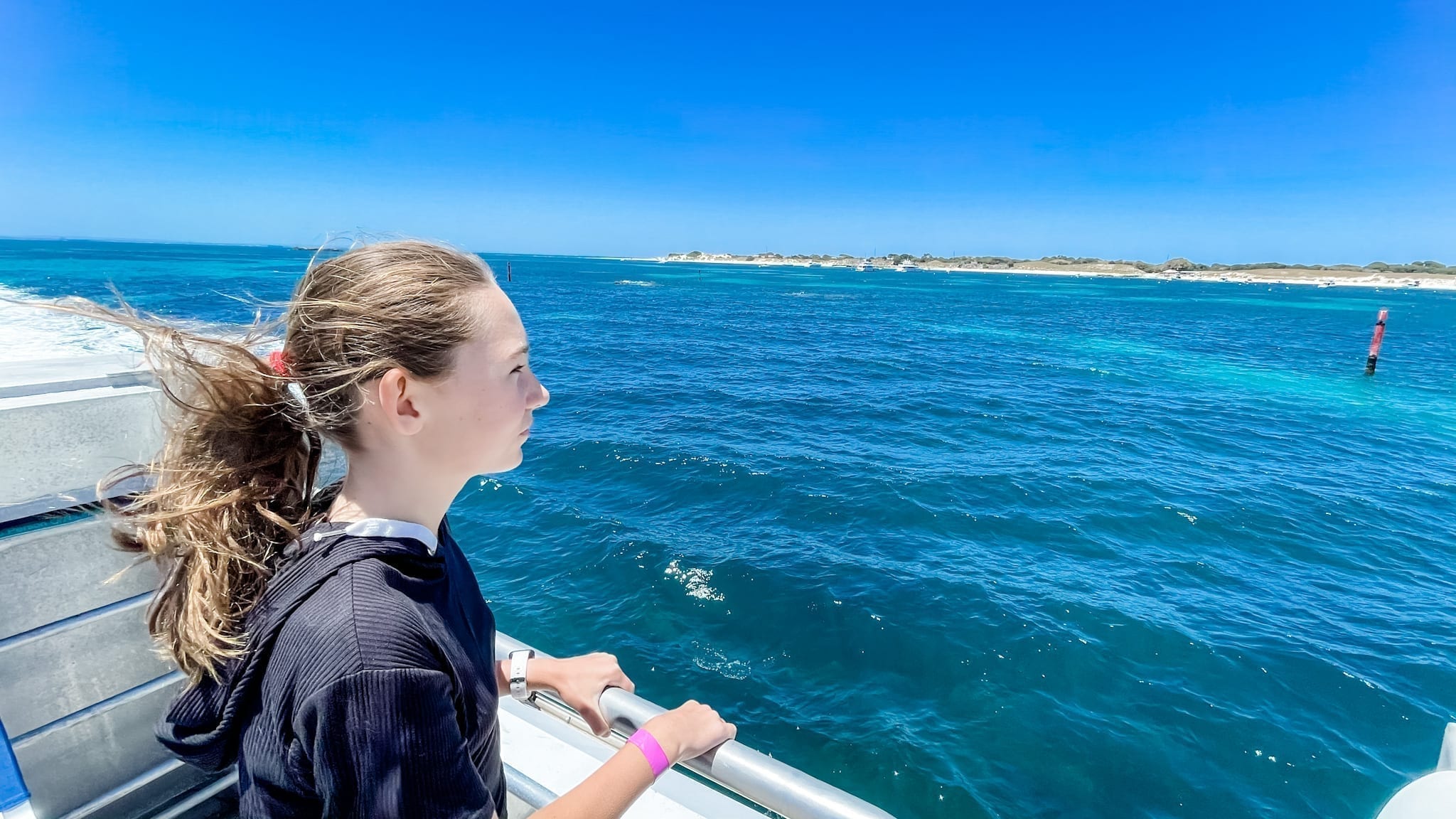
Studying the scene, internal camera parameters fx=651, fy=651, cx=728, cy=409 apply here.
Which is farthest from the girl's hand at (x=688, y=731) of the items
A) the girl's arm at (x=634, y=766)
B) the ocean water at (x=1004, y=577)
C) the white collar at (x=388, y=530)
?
the ocean water at (x=1004, y=577)

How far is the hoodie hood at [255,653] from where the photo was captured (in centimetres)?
112

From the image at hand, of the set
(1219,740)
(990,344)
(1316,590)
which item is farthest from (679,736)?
(990,344)

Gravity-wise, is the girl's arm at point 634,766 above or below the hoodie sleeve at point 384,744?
below

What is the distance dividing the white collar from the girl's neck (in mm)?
27

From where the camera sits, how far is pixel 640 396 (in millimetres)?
20156

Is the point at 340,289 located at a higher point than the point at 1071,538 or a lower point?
higher

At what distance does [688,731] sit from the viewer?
1580 millimetres

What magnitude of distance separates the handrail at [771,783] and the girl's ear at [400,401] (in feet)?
3.24

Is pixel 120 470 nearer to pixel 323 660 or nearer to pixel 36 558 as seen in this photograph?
pixel 36 558

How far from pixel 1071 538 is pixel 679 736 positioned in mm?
10998

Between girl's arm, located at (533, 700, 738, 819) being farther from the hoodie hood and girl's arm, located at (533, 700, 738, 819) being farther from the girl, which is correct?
the hoodie hood

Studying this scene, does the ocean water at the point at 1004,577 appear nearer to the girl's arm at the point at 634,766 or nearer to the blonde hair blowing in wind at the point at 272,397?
the blonde hair blowing in wind at the point at 272,397

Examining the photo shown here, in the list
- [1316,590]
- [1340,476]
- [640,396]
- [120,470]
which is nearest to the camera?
[120,470]

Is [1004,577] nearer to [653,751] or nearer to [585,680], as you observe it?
[585,680]
